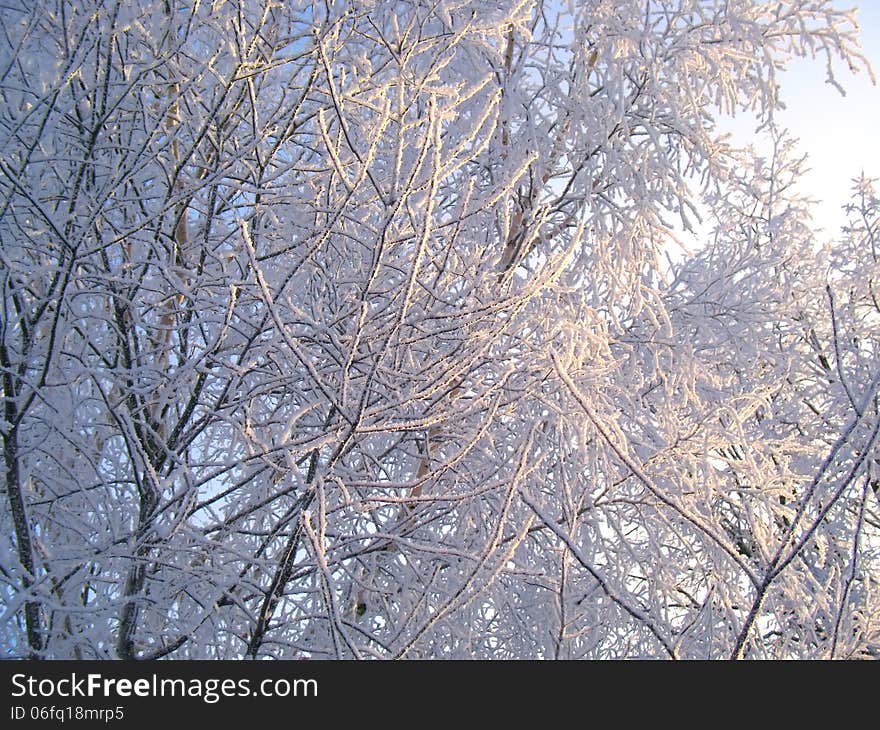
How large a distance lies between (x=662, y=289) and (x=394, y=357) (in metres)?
2.48

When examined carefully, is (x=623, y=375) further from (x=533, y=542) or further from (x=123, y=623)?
(x=123, y=623)

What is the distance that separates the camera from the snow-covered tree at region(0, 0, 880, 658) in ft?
7.26

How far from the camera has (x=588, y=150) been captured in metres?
4.02

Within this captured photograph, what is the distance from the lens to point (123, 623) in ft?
9.45

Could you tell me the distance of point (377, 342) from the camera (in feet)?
8.37

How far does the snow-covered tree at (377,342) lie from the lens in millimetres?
2213

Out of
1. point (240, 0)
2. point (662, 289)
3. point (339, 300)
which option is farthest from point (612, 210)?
point (240, 0)
